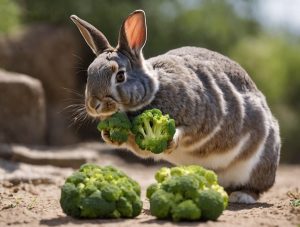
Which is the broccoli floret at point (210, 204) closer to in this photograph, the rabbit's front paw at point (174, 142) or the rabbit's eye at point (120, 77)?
the rabbit's front paw at point (174, 142)

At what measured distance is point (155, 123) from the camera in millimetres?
6051

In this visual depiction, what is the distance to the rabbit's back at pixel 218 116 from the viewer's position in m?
6.74

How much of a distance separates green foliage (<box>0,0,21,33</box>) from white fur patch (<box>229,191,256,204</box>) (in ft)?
21.4

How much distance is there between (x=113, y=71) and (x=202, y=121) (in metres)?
1.15

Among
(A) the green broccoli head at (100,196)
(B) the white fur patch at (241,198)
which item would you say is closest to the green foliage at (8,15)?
(B) the white fur patch at (241,198)

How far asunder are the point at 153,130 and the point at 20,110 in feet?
17.3

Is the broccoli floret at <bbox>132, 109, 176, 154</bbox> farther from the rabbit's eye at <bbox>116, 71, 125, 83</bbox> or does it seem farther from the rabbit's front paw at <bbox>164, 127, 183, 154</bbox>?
the rabbit's eye at <bbox>116, 71, 125, 83</bbox>

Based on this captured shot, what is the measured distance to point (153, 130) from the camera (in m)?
6.05

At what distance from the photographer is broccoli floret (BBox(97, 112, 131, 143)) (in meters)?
6.07

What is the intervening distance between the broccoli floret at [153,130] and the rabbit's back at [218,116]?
47cm

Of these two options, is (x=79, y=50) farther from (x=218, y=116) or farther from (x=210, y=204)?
(x=210, y=204)

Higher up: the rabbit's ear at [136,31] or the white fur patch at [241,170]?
the rabbit's ear at [136,31]

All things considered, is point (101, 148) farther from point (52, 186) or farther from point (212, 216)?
point (212, 216)

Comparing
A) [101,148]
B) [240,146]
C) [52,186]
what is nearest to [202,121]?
[240,146]
